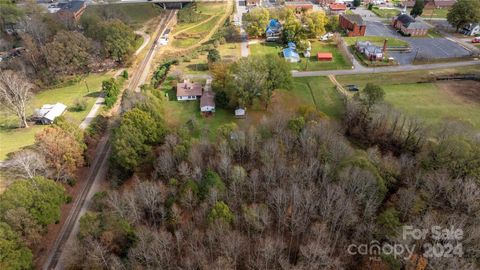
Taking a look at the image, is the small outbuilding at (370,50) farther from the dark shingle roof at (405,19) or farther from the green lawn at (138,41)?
the green lawn at (138,41)

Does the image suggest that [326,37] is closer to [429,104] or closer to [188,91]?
[429,104]

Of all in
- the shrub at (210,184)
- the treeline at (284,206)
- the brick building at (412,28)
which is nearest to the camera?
the treeline at (284,206)

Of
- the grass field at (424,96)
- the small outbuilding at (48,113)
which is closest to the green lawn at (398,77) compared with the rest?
the grass field at (424,96)

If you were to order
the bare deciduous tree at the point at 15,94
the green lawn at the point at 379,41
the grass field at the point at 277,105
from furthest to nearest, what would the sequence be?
the green lawn at the point at 379,41 → the grass field at the point at 277,105 → the bare deciduous tree at the point at 15,94

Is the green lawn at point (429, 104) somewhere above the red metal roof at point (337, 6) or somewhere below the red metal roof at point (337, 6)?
below

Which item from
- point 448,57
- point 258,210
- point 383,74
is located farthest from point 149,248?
point 448,57

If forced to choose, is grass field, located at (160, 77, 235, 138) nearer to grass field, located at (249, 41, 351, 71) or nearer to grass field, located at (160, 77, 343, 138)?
grass field, located at (160, 77, 343, 138)
